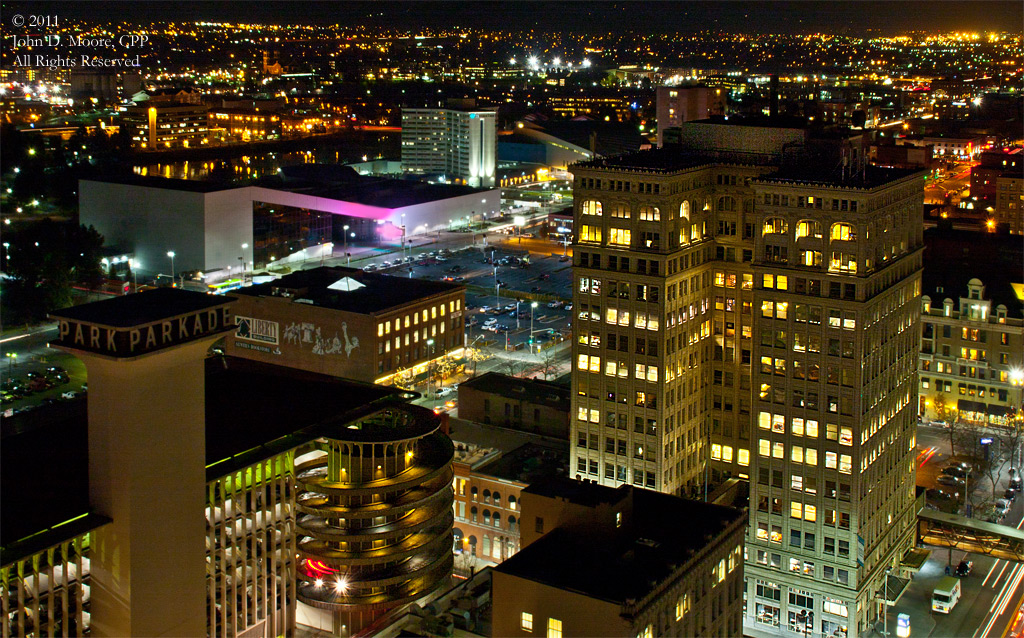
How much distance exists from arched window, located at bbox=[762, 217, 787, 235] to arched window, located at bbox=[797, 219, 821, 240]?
78 centimetres

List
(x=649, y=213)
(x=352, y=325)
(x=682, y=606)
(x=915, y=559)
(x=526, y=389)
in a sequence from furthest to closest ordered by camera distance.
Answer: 1. (x=352, y=325)
2. (x=526, y=389)
3. (x=915, y=559)
4. (x=649, y=213)
5. (x=682, y=606)

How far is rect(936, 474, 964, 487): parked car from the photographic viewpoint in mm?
A: 75188

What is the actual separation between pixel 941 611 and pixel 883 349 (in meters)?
13.5

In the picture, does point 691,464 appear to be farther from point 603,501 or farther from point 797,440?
point 603,501

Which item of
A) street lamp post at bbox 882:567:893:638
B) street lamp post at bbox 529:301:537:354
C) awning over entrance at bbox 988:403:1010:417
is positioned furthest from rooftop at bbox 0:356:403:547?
awning over entrance at bbox 988:403:1010:417

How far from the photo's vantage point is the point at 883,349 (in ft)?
198

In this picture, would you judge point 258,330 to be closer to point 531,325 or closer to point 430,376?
point 430,376

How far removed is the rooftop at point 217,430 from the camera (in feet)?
144

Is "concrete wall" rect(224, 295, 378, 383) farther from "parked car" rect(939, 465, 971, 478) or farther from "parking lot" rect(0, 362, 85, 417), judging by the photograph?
"parked car" rect(939, 465, 971, 478)

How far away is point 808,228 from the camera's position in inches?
2315

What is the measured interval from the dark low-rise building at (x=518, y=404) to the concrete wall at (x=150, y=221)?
62672 mm

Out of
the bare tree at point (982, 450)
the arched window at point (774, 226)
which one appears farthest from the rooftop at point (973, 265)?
the arched window at point (774, 226)

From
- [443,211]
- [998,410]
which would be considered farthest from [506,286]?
[998,410]

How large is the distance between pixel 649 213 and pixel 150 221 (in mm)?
89003
